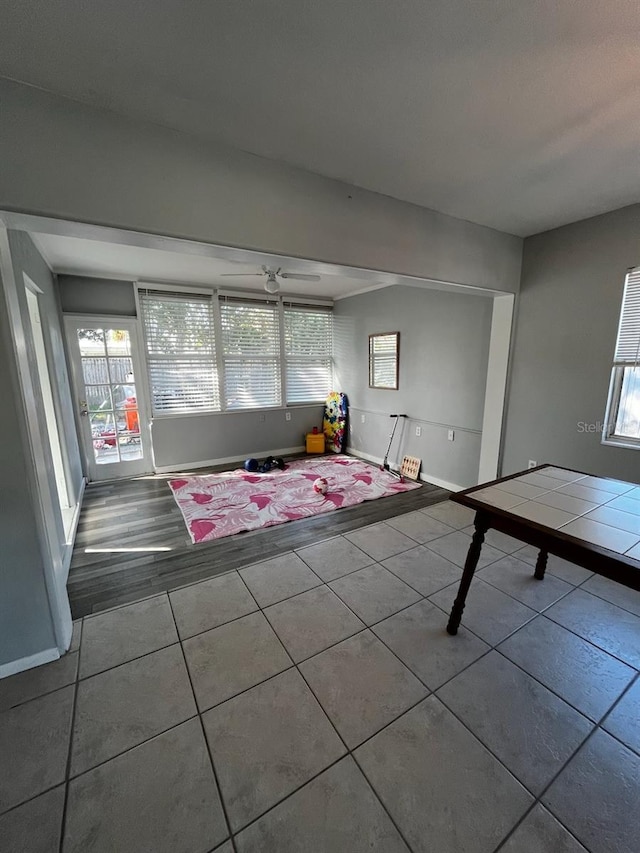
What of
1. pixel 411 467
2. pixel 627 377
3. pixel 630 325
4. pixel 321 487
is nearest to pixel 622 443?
pixel 627 377

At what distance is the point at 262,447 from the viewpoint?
18.4ft

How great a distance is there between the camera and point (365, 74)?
130 centimetres

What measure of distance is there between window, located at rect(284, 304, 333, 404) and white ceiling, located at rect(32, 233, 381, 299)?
521 millimetres

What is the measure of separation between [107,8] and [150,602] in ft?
9.05

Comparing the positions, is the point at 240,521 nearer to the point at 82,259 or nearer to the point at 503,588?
the point at 503,588

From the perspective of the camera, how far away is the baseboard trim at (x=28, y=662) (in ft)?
5.58

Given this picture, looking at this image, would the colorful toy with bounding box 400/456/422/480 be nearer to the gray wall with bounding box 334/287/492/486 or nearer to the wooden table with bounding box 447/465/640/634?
the gray wall with bounding box 334/287/492/486

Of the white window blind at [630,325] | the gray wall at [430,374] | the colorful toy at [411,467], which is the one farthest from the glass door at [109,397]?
the white window blind at [630,325]

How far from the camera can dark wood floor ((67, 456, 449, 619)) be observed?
2.41m

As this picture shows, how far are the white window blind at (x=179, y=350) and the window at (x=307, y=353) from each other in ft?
4.10

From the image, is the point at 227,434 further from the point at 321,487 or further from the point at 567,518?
the point at 567,518

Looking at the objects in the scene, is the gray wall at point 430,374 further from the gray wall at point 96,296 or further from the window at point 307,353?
the gray wall at point 96,296

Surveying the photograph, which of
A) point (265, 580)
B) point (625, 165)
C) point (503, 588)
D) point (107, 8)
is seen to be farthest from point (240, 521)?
point (625, 165)

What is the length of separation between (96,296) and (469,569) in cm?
497
